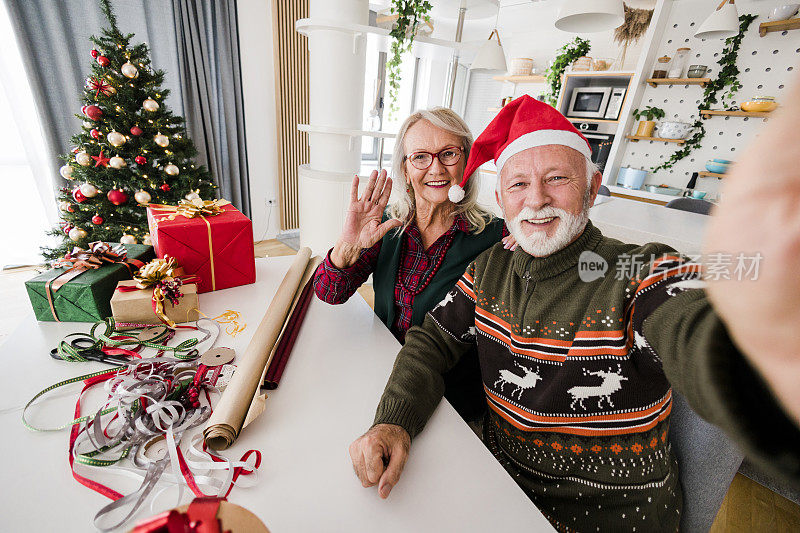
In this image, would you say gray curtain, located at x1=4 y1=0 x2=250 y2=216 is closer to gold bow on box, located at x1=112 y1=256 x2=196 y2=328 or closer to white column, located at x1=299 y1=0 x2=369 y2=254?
white column, located at x1=299 y1=0 x2=369 y2=254

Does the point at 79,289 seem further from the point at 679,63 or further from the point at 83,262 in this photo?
the point at 679,63

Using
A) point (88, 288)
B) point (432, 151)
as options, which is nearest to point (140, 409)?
point (88, 288)

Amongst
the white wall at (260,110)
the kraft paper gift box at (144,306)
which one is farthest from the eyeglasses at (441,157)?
the white wall at (260,110)

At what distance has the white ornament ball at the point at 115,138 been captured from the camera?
6.54 ft

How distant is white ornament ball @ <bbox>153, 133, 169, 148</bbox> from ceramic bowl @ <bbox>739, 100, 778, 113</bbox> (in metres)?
5.00

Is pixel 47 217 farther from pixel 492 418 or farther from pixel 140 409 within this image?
pixel 492 418

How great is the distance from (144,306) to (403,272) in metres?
0.78

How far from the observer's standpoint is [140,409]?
0.67 m

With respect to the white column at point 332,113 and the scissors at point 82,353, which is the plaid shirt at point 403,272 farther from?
the white column at point 332,113

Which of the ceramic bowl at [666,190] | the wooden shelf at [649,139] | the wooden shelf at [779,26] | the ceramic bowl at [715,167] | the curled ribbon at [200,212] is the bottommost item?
the ceramic bowl at [666,190]

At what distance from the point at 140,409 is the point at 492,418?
0.84 m

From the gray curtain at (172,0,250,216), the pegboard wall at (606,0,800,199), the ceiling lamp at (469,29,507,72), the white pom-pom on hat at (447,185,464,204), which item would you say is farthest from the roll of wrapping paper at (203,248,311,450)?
the pegboard wall at (606,0,800,199)

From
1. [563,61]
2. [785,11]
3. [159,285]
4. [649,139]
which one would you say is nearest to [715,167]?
[649,139]

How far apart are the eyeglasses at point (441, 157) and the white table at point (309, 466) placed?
2.43 ft
